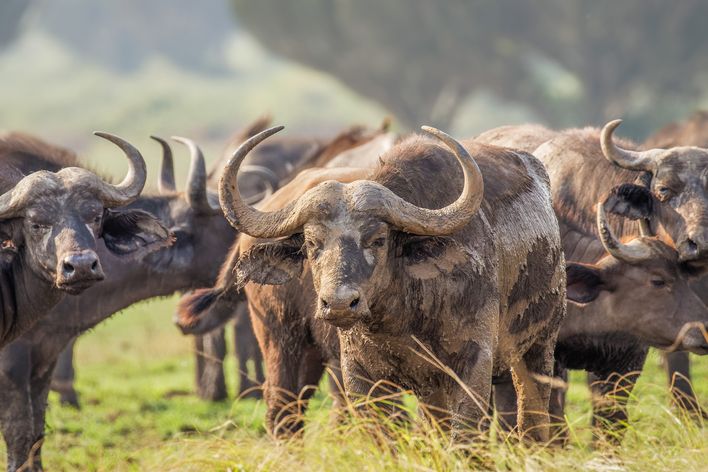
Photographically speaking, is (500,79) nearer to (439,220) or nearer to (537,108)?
(537,108)

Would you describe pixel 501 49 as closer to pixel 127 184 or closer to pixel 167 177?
pixel 167 177

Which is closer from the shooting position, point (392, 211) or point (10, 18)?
point (392, 211)

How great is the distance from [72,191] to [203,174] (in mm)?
2852

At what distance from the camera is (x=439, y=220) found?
19.9 ft

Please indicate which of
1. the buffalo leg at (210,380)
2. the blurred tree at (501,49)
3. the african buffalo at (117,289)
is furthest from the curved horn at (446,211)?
the blurred tree at (501,49)

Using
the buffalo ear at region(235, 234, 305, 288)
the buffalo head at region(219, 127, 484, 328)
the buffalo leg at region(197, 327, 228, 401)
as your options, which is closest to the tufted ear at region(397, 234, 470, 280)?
the buffalo head at region(219, 127, 484, 328)

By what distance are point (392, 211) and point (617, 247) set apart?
2.55 metres

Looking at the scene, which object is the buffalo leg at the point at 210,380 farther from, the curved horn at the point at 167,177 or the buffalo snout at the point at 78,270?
the buffalo snout at the point at 78,270

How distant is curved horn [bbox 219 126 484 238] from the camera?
6035mm

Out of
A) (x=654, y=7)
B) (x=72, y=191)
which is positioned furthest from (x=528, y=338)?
(x=654, y=7)

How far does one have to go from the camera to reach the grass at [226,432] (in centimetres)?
577

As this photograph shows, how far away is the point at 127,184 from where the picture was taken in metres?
7.71

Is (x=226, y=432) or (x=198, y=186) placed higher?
(x=198, y=186)

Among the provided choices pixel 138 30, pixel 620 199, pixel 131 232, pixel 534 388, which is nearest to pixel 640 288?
pixel 620 199
